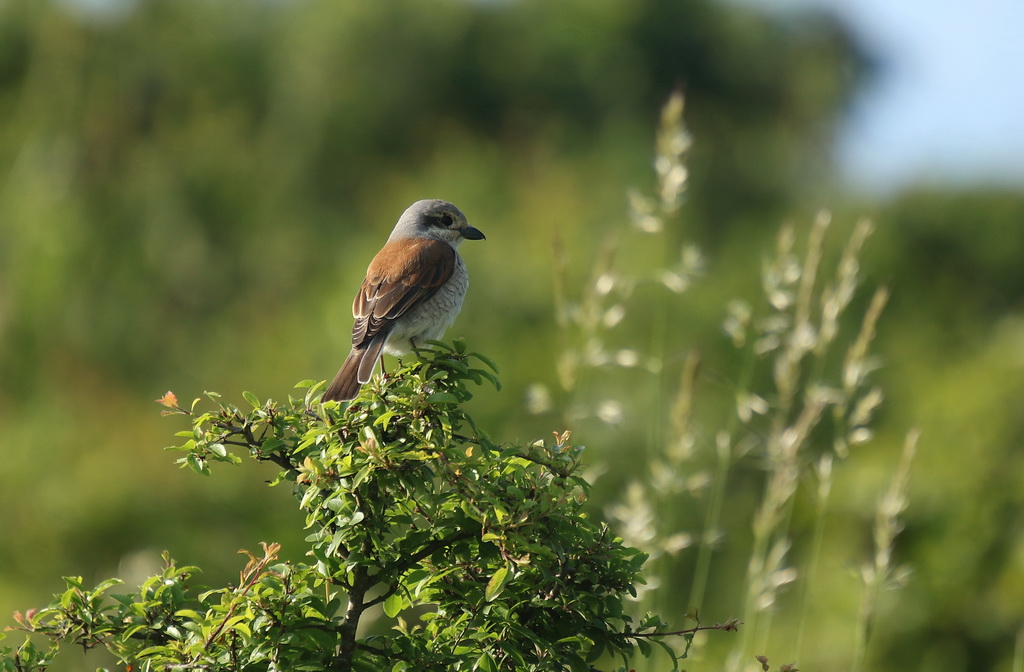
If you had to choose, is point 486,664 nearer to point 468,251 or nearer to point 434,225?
point 434,225

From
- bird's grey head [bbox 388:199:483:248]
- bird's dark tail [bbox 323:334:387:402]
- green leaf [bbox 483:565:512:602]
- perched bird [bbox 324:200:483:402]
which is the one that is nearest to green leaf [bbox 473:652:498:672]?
green leaf [bbox 483:565:512:602]

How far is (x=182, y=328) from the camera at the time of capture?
16781 millimetres

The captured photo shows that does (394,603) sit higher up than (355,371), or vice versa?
(355,371)

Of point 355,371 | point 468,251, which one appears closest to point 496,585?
point 355,371

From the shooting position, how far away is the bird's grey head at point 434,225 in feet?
12.2

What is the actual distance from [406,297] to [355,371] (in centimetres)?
52

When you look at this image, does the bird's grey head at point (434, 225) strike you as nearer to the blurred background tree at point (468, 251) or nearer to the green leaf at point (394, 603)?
the blurred background tree at point (468, 251)

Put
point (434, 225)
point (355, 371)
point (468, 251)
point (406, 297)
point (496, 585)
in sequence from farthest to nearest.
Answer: point (468, 251)
point (434, 225)
point (406, 297)
point (355, 371)
point (496, 585)

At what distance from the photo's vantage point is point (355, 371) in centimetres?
272

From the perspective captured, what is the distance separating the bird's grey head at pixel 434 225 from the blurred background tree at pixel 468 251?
75cm

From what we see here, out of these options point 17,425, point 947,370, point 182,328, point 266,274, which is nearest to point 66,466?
point 17,425

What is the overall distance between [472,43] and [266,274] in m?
7.70

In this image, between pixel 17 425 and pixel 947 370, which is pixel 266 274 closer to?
pixel 17 425

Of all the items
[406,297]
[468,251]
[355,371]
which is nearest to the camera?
[355,371]
